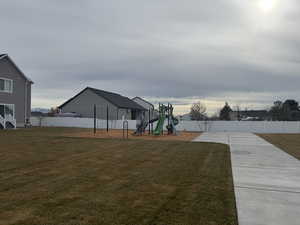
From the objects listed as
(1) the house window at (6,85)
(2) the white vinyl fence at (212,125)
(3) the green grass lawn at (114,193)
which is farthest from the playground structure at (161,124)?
(3) the green grass lawn at (114,193)

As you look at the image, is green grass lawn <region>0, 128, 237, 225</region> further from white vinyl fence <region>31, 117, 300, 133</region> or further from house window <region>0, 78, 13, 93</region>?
white vinyl fence <region>31, 117, 300, 133</region>

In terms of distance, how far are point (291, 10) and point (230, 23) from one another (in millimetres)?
2831

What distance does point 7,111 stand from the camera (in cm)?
2533

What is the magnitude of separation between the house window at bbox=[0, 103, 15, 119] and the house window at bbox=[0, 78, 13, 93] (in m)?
1.39

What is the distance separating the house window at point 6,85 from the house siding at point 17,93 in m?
0.28

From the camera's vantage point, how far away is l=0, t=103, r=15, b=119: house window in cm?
2472

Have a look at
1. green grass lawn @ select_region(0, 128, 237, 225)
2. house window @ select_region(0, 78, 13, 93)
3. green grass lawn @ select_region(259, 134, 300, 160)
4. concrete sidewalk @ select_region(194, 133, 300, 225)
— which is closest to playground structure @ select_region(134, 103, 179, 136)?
green grass lawn @ select_region(259, 134, 300, 160)

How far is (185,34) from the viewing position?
14.5 meters

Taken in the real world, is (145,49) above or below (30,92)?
above

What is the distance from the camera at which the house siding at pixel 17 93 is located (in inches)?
963

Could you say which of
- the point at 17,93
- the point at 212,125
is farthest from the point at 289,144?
the point at 17,93

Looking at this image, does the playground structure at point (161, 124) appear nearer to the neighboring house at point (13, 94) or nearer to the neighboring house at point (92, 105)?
the neighboring house at point (13, 94)

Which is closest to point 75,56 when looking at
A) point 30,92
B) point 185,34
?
point 185,34

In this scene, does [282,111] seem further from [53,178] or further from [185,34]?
[53,178]
